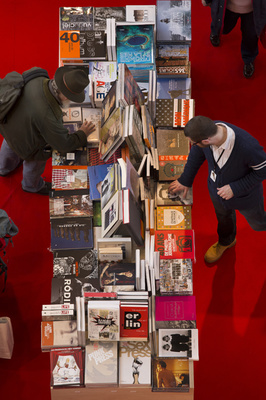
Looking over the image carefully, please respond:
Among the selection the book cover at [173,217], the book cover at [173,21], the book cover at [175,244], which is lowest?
the book cover at [175,244]

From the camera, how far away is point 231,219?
460 centimetres

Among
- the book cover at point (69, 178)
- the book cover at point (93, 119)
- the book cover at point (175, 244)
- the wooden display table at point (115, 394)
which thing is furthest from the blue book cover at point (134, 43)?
the wooden display table at point (115, 394)

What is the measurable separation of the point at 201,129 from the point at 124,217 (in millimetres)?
869

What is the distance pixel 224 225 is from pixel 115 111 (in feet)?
5.45

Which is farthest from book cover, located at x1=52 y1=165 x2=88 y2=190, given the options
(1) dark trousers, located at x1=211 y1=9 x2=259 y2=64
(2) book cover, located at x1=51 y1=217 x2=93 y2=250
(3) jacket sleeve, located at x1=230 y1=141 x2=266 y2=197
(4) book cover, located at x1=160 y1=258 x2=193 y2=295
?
(1) dark trousers, located at x1=211 y1=9 x2=259 y2=64

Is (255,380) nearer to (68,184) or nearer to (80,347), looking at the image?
(80,347)

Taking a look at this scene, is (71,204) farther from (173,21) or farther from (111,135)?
(173,21)

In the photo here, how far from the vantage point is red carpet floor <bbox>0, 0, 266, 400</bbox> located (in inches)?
183

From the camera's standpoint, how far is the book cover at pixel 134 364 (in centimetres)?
356

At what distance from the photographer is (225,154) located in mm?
3510

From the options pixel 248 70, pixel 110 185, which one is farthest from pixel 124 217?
pixel 248 70

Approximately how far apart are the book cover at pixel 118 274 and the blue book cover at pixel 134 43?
2.04 m

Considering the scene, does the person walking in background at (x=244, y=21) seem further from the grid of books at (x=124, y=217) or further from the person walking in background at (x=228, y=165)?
the person walking in background at (x=228, y=165)

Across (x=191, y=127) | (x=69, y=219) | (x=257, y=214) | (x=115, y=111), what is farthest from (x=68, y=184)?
(x=257, y=214)
